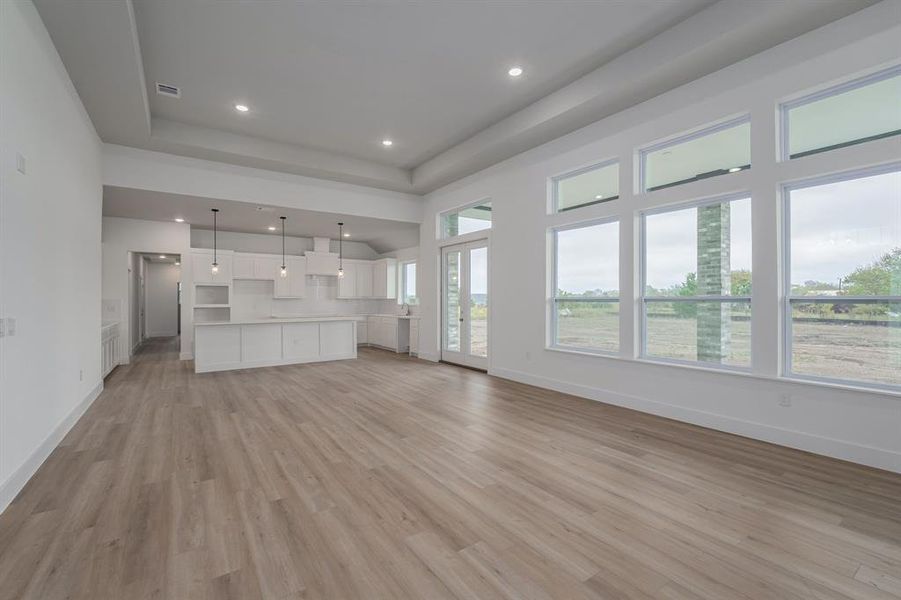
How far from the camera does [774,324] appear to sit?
3383mm

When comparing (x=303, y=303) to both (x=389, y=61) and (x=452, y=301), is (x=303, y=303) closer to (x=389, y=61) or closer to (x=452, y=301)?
(x=452, y=301)

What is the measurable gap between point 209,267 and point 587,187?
25.3ft

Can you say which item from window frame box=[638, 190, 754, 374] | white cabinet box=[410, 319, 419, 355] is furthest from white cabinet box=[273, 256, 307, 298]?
window frame box=[638, 190, 754, 374]

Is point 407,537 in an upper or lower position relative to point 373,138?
lower

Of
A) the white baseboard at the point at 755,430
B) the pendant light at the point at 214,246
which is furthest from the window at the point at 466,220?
the pendant light at the point at 214,246

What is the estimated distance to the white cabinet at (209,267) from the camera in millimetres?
8384

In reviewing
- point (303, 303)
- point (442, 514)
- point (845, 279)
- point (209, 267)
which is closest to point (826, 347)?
point (845, 279)

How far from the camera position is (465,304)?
711cm

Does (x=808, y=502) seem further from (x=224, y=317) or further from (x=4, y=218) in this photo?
(x=224, y=317)

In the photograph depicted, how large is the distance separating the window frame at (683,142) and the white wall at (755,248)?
0.07 m

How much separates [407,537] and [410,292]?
27.2 feet

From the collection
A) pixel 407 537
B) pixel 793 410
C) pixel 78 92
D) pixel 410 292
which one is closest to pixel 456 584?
pixel 407 537

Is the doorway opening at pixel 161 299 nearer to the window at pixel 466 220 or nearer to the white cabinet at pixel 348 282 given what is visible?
the white cabinet at pixel 348 282

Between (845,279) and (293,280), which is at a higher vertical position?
(293,280)
